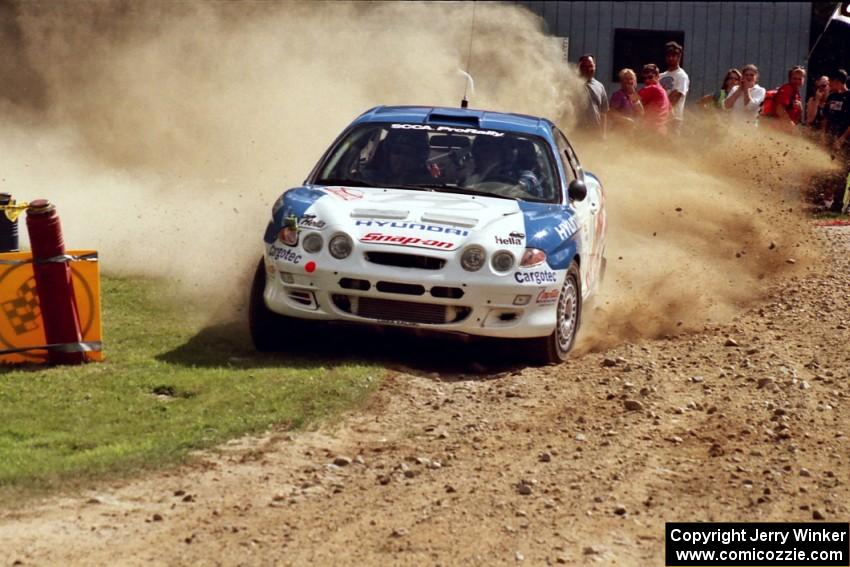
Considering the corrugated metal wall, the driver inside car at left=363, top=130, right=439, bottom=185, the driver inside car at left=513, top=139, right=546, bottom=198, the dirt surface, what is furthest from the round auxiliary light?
the corrugated metal wall

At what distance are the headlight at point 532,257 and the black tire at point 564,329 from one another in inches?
12.3

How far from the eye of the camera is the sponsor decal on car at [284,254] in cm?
977

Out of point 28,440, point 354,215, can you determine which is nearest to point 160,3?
point 354,215

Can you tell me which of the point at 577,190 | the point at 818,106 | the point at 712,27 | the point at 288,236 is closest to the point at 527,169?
the point at 577,190

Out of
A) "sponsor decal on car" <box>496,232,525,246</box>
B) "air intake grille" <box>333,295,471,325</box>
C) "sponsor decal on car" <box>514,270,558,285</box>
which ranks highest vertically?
"sponsor decal on car" <box>496,232,525,246</box>

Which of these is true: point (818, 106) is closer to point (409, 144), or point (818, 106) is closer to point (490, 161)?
point (490, 161)

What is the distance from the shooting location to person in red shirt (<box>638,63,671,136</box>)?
1794 centimetres

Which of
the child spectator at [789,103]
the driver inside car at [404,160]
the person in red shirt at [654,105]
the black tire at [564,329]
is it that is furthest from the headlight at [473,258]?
the child spectator at [789,103]

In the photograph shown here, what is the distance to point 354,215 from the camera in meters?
9.88

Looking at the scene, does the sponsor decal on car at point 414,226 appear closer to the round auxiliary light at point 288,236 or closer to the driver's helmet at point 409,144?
the round auxiliary light at point 288,236

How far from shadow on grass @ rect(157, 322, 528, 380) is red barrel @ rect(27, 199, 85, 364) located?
70 centimetres

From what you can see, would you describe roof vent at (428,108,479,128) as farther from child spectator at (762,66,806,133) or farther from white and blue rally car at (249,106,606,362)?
child spectator at (762,66,806,133)

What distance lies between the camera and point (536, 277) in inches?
384

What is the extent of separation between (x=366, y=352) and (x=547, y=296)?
1291 mm
